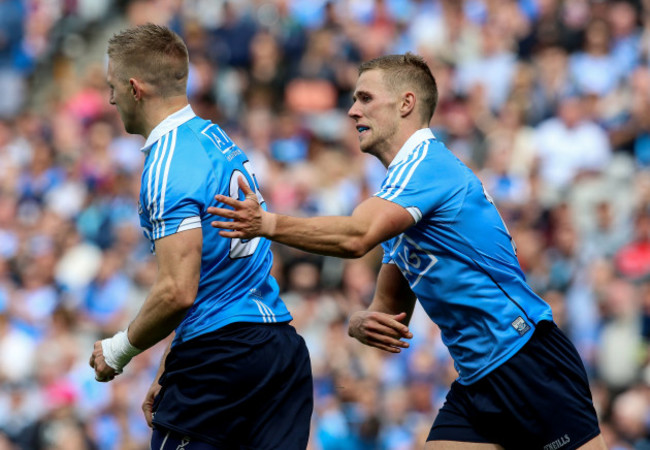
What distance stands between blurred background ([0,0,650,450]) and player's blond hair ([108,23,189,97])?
498 centimetres

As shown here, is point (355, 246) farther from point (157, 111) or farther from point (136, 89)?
point (136, 89)

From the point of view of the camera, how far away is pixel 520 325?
17.2 ft

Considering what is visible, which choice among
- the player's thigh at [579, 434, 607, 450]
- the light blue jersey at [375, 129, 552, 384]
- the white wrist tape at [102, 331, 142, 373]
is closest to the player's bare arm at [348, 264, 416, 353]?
the light blue jersey at [375, 129, 552, 384]

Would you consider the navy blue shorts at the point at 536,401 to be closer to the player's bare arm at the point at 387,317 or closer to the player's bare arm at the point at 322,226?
the player's bare arm at the point at 387,317

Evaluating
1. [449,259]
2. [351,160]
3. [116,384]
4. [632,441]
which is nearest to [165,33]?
[449,259]

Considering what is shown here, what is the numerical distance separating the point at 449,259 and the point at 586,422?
1.03m

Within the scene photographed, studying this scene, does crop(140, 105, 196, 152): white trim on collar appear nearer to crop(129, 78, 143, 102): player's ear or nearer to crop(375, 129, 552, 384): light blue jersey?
crop(129, 78, 143, 102): player's ear

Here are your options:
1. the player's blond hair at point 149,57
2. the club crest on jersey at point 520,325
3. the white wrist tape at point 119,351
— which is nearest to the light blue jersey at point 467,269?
the club crest on jersey at point 520,325

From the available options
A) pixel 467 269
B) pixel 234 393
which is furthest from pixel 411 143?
pixel 234 393

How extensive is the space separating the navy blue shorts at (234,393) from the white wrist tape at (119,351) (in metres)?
0.24

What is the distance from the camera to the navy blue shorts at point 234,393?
Result: 4996 millimetres

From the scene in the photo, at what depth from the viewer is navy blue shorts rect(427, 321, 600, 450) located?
5.20 m

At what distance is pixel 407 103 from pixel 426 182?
1.93 feet

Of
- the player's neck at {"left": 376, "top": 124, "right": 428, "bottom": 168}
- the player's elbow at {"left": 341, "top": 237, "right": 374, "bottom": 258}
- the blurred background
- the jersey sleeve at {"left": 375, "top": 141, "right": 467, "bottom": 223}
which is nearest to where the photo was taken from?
the player's elbow at {"left": 341, "top": 237, "right": 374, "bottom": 258}
